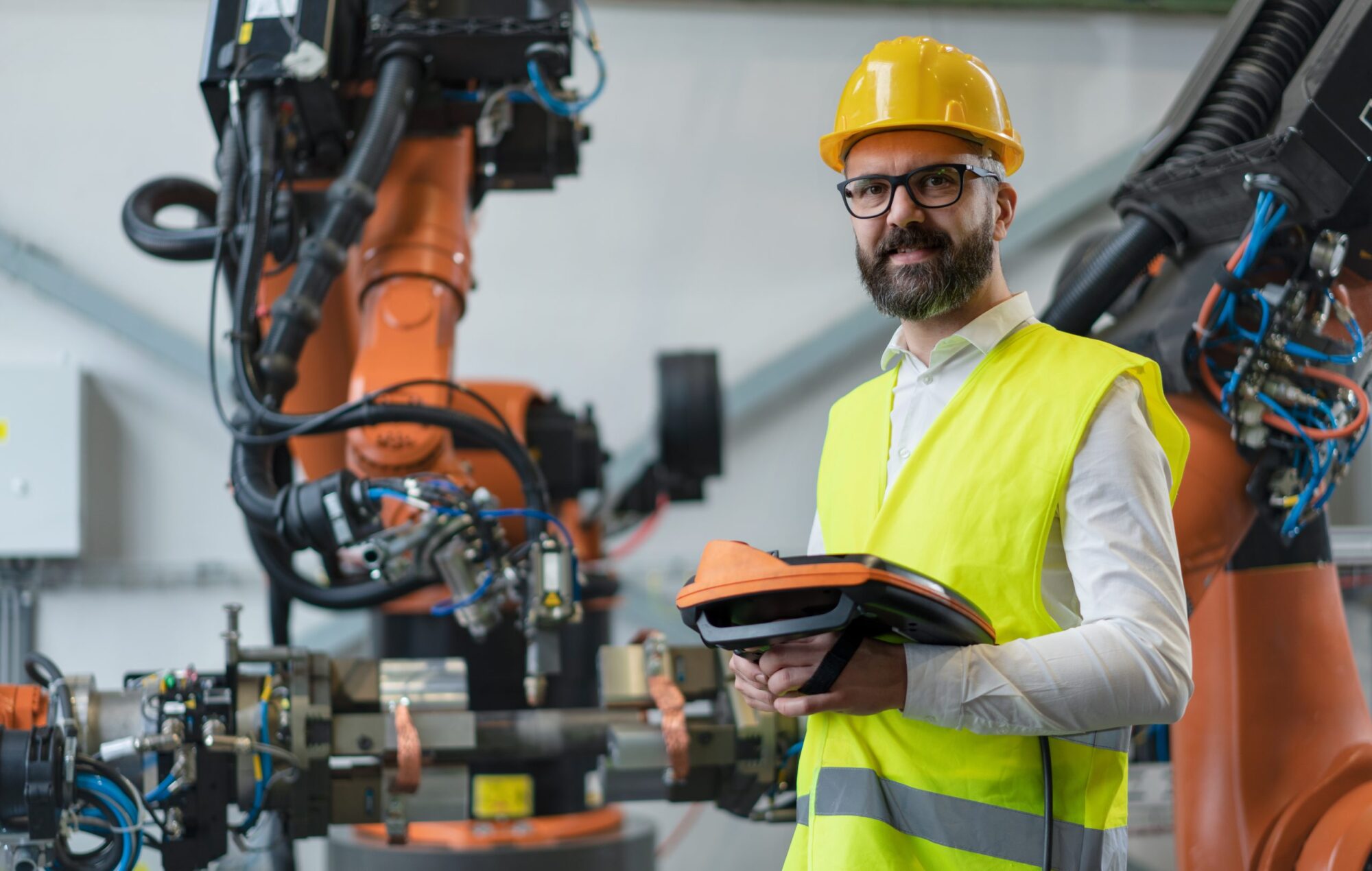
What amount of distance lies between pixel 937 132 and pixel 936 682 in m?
0.63

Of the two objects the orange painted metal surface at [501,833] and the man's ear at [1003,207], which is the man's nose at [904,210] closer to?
the man's ear at [1003,207]

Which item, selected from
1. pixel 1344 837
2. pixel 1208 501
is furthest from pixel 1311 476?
pixel 1344 837

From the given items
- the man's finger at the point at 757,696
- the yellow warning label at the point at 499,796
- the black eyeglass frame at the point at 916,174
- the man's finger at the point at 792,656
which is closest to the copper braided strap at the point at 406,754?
the yellow warning label at the point at 499,796

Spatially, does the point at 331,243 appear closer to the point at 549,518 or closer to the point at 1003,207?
the point at 549,518

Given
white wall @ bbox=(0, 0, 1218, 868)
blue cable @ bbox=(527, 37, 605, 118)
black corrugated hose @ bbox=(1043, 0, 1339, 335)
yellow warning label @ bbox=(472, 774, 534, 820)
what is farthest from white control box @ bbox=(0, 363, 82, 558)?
black corrugated hose @ bbox=(1043, 0, 1339, 335)

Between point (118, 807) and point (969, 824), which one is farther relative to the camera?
point (118, 807)

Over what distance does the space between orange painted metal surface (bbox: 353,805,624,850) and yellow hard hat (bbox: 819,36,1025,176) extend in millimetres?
2317

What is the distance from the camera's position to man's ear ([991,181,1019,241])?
5.07 feet

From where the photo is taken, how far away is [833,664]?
1.25 meters

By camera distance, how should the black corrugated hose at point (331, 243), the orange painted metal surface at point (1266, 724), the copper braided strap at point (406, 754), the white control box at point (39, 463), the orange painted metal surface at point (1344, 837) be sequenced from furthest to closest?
the white control box at point (39, 463) → the black corrugated hose at point (331, 243) → the copper braided strap at point (406, 754) → the orange painted metal surface at point (1266, 724) → the orange painted metal surface at point (1344, 837)

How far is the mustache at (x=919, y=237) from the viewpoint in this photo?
4.85 ft

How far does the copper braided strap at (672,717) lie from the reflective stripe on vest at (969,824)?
104 cm

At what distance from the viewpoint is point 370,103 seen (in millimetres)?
2846

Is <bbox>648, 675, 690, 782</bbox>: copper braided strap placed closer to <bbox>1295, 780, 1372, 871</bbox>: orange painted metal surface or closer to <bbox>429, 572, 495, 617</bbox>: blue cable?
<bbox>429, 572, 495, 617</bbox>: blue cable
